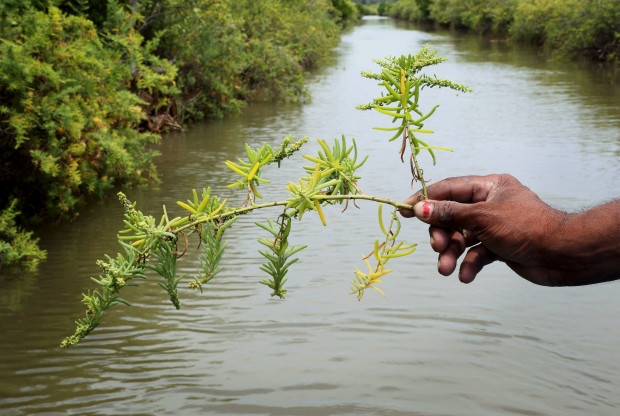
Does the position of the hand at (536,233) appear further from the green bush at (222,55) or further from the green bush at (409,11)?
the green bush at (409,11)

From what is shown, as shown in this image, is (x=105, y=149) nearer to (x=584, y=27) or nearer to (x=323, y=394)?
(x=323, y=394)

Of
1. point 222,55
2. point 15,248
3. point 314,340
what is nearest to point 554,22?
point 222,55

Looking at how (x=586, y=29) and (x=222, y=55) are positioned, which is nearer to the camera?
(x=222, y=55)

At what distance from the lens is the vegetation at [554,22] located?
24891 mm

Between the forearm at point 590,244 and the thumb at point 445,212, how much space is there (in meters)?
0.20

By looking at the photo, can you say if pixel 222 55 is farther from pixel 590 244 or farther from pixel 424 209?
pixel 590 244

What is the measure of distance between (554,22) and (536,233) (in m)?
28.7

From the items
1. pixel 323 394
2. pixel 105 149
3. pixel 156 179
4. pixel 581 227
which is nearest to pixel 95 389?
pixel 323 394

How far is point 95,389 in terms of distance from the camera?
4320mm

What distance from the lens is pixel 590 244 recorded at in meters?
1.83

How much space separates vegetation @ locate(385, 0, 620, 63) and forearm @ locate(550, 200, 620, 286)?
924 inches

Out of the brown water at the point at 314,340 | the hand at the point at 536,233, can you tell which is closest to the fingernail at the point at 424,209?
the hand at the point at 536,233

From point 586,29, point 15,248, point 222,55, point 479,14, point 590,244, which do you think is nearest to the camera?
point 590,244

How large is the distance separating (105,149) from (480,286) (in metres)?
4.12
